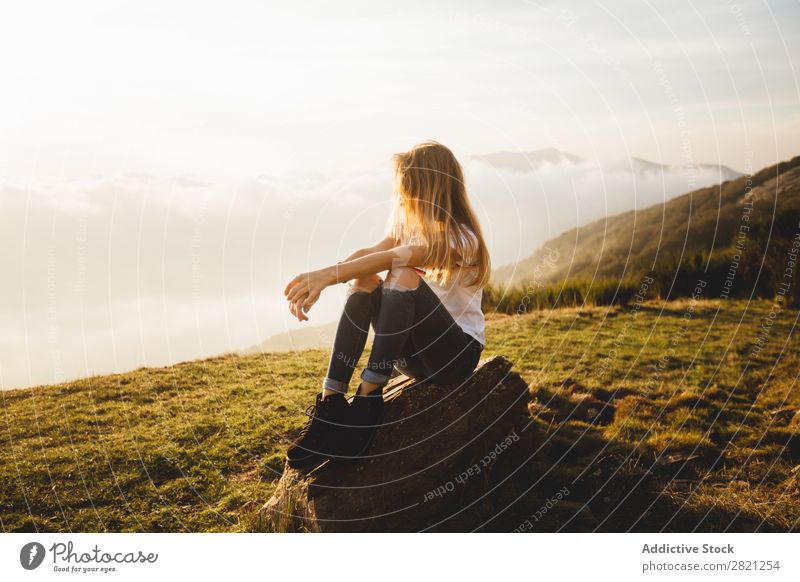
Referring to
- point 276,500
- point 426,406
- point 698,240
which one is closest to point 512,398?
point 426,406

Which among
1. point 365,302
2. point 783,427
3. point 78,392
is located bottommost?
point 783,427

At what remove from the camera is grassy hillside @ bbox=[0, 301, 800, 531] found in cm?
482

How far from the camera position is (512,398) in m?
4.98

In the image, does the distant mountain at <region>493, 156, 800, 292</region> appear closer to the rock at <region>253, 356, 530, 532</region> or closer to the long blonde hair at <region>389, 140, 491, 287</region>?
the long blonde hair at <region>389, 140, 491, 287</region>

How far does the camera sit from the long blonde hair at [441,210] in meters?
4.71

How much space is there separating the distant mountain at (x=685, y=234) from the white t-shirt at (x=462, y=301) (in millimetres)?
1975

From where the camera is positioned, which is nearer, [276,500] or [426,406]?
[276,500]

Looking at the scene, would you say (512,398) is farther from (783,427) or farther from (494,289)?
(494,289)

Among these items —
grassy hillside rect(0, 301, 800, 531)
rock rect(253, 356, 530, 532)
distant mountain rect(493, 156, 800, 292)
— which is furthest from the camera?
distant mountain rect(493, 156, 800, 292)

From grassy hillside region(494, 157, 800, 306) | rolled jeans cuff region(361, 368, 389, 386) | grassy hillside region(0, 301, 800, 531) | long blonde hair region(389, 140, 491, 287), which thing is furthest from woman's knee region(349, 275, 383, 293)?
grassy hillside region(494, 157, 800, 306)

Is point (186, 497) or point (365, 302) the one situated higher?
point (365, 302)

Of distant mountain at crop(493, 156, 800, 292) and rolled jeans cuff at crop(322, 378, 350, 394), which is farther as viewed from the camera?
distant mountain at crop(493, 156, 800, 292)

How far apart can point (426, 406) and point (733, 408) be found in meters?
3.47

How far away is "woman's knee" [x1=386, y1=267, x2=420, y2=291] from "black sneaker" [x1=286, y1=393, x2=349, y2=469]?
31.8 inches
